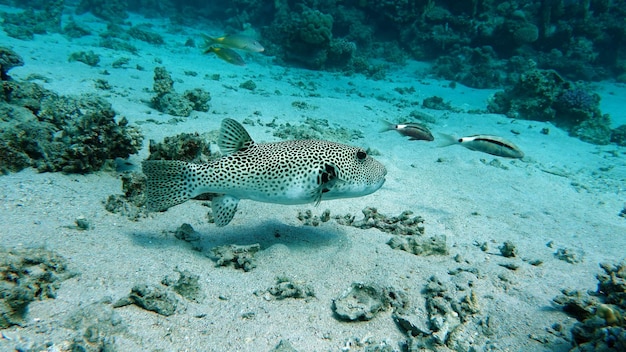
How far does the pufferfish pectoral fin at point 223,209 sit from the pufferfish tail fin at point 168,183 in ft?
1.00

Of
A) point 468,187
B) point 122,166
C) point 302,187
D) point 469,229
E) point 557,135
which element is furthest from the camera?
point 557,135

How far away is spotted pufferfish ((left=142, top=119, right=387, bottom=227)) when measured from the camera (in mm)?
3885

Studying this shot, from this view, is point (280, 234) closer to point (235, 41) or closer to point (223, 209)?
point (223, 209)

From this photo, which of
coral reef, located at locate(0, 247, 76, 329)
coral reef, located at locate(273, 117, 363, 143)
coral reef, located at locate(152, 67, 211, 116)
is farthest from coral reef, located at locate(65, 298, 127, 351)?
coral reef, located at locate(152, 67, 211, 116)

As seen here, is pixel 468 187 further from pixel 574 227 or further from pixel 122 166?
pixel 122 166

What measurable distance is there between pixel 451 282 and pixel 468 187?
15.0 ft

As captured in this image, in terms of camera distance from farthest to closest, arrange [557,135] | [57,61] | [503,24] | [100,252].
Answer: [503,24], [557,135], [57,61], [100,252]

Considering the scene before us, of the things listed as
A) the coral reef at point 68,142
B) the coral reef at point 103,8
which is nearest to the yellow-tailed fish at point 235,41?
the coral reef at point 68,142

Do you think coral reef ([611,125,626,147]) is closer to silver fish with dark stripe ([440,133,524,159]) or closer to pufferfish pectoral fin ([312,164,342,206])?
silver fish with dark stripe ([440,133,524,159])

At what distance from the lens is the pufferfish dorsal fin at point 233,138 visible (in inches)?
166

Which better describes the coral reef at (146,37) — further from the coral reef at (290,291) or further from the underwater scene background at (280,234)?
the coral reef at (290,291)

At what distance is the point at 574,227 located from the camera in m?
6.25

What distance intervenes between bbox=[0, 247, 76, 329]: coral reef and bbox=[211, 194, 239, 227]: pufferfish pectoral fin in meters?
1.51

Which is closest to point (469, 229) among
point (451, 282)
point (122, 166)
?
point (451, 282)
